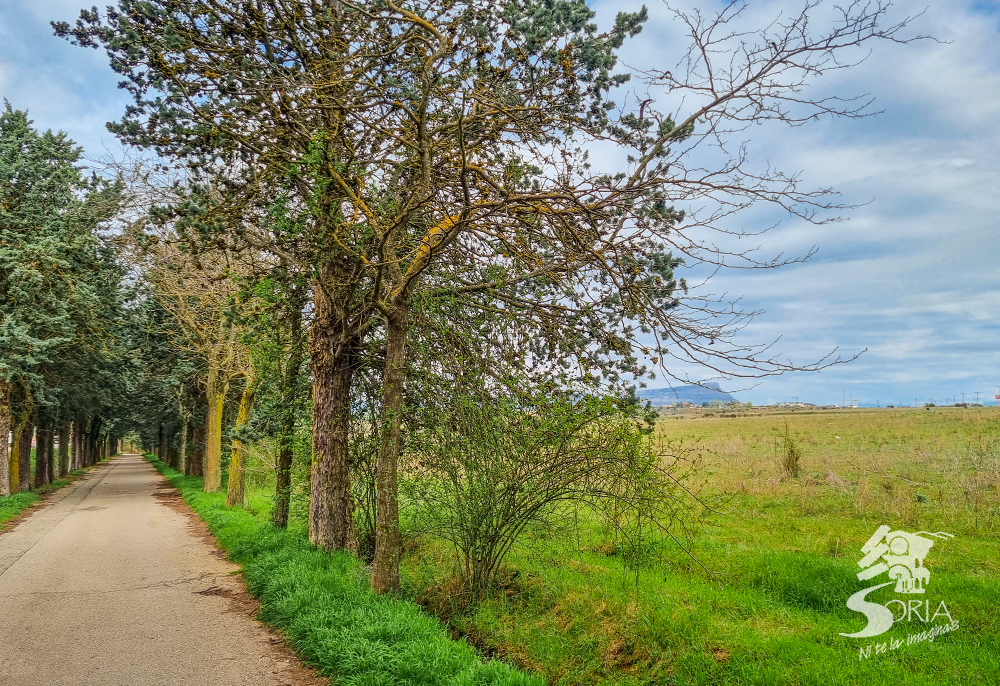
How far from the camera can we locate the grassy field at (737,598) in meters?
6.01

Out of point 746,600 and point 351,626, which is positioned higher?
point 351,626

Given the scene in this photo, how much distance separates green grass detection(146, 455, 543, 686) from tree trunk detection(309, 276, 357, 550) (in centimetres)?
50

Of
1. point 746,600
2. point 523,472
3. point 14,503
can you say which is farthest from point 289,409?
point 14,503

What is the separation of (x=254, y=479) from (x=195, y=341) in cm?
506

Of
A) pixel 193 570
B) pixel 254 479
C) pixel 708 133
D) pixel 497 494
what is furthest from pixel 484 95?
pixel 254 479

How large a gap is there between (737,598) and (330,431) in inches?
241

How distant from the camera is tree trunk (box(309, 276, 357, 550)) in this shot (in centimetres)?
896

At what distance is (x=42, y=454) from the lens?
1038 inches

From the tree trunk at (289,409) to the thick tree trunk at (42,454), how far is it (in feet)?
67.0

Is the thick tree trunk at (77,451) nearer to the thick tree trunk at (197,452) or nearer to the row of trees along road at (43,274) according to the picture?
the thick tree trunk at (197,452)

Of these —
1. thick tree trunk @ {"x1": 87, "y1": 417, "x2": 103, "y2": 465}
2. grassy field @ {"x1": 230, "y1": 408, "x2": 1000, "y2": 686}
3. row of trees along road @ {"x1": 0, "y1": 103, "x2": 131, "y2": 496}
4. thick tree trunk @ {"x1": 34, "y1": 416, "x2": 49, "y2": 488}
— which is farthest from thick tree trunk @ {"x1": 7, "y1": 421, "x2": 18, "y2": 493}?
thick tree trunk @ {"x1": 87, "y1": 417, "x2": 103, "y2": 465}

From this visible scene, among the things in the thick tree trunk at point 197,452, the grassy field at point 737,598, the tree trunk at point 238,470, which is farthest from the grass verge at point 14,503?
the grassy field at point 737,598

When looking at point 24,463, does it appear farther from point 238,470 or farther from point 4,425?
point 238,470

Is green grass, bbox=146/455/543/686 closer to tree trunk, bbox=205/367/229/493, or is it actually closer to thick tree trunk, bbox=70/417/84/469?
tree trunk, bbox=205/367/229/493
